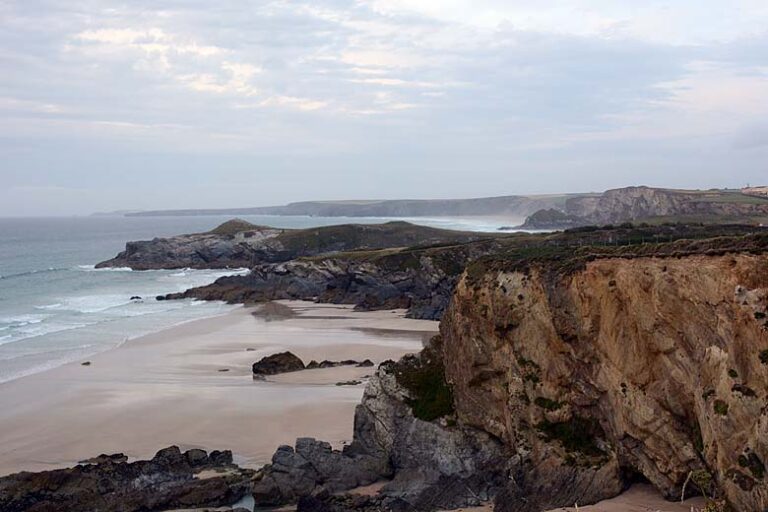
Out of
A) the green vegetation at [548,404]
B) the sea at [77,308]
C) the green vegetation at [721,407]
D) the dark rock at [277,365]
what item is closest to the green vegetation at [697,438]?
the green vegetation at [721,407]

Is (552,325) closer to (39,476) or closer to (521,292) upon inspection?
(521,292)

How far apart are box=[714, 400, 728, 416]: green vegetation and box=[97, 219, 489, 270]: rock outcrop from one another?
8329cm

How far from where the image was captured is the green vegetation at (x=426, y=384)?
851 inches

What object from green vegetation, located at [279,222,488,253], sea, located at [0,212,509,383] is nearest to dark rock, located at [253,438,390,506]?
sea, located at [0,212,509,383]

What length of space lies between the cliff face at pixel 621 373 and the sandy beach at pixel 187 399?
742 cm

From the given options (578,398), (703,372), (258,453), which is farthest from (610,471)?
(258,453)

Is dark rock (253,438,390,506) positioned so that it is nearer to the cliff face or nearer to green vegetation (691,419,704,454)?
the cliff face

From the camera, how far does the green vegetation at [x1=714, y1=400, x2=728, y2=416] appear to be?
14.8 meters

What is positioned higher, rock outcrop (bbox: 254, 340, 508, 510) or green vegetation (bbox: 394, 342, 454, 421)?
green vegetation (bbox: 394, 342, 454, 421)

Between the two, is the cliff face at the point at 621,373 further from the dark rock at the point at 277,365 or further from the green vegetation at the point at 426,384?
the dark rock at the point at 277,365

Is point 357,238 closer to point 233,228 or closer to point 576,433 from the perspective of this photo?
point 233,228

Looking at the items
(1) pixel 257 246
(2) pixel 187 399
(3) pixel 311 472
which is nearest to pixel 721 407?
(3) pixel 311 472

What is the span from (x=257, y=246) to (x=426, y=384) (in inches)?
3250

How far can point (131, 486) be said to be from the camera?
71.8 ft
